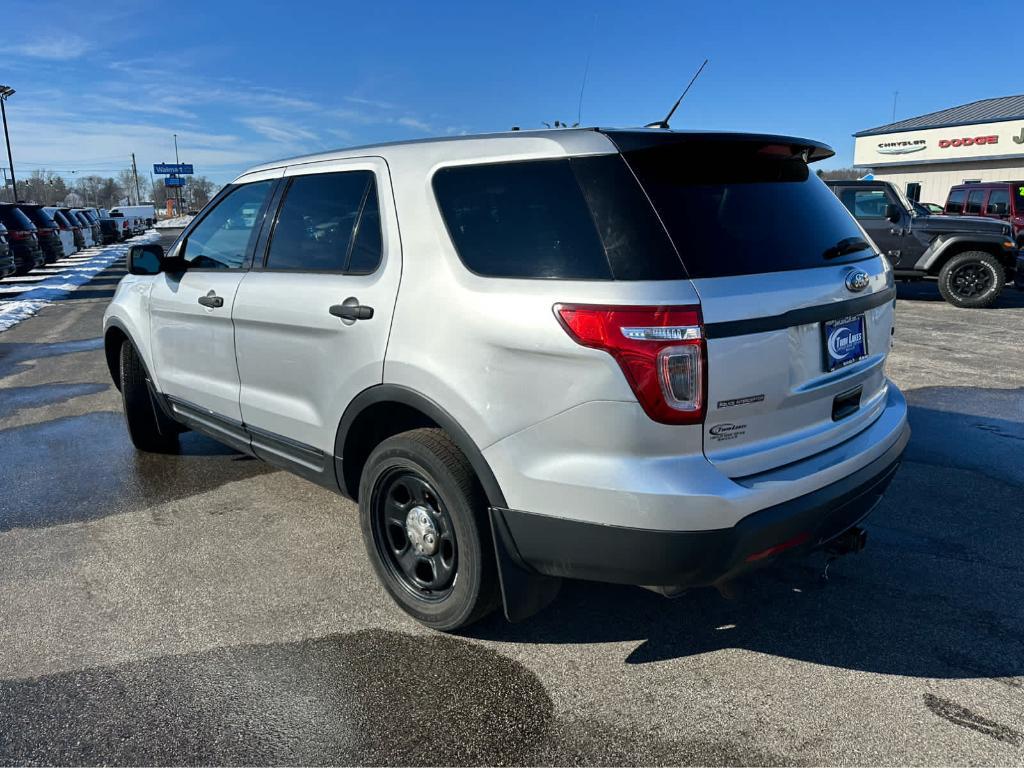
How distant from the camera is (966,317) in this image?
1159 centimetres

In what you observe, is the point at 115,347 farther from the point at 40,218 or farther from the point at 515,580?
the point at 40,218

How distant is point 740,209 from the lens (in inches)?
102

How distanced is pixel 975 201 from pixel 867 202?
514cm

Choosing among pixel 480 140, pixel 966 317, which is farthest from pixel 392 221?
pixel 966 317

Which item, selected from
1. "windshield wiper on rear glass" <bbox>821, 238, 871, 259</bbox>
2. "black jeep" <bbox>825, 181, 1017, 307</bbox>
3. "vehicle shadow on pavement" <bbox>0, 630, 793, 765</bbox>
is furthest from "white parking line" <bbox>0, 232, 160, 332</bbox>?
"black jeep" <bbox>825, 181, 1017, 307</bbox>

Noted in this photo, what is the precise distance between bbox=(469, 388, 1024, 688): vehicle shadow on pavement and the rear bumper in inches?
7.1

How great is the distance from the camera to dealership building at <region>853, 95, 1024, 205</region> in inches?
1371

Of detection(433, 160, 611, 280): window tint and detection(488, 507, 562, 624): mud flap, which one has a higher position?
detection(433, 160, 611, 280): window tint

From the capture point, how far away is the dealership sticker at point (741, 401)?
2.27 meters

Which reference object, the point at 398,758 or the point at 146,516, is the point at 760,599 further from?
the point at 146,516

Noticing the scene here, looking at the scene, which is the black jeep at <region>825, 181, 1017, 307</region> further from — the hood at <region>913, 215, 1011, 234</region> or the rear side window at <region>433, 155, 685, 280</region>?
the rear side window at <region>433, 155, 685, 280</region>

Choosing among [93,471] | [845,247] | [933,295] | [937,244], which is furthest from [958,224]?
[93,471]

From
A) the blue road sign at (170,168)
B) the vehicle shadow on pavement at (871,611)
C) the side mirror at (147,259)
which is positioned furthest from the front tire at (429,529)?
the blue road sign at (170,168)

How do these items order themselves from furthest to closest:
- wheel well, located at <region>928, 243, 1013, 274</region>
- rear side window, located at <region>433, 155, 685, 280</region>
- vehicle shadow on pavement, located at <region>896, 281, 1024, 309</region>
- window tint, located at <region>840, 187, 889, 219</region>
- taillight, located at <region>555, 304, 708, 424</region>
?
vehicle shadow on pavement, located at <region>896, 281, 1024, 309</region> < window tint, located at <region>840, 187, 889, 219</region> < wheel well, located at <region>928, 243, 1013, 274</region> < rear side window, located at <region>433, 155, 685, 280</region> < taillight, located at <region>555, 304, 708, 424</region>
